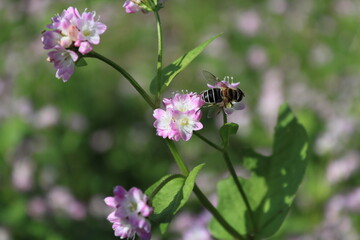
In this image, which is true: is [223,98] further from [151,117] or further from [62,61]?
[151,117]

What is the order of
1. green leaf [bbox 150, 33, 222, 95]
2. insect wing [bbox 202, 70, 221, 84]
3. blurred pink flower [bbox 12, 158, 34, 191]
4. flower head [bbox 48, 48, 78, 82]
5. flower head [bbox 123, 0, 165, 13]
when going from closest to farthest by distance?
flower head [bbox 48, 48, 78, 82] < green leaf [bbox 150, 33, 222, 95] < flower head [bbox 123, 0, 165, 13] < insect wing [bbox 202, 70, 221, 84] < blurred pink flower [bbox 12, 158, 34, 191]

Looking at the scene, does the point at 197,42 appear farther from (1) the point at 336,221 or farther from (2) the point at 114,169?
(1) the point at 336,221

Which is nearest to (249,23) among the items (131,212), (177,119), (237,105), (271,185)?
(271,185)

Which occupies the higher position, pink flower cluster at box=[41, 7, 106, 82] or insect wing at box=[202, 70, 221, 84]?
insect wing at box=[202, 70, 221, 84]

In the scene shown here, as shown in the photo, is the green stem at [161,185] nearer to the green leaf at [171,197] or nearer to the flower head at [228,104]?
the green leaf at [171,197]

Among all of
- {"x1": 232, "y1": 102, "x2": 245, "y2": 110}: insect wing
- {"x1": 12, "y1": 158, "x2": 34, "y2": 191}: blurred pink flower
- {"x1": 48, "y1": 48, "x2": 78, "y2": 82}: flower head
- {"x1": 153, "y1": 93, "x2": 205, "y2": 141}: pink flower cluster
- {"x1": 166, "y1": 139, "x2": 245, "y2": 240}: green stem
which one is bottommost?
{"x1": 166, "y1": 139, "x2": 245, "y2": 240}: green stem

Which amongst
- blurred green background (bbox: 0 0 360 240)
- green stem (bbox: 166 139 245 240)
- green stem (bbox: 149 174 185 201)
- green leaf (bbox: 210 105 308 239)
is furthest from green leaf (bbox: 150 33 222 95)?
blurred green background (bbox: 0 0 360 240)

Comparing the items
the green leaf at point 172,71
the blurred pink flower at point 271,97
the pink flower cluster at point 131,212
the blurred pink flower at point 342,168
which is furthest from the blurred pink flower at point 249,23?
the pink flower cluster at point 131,212

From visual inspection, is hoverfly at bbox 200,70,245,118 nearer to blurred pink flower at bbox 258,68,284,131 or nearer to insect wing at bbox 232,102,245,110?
insect wing at bbox 232,102,245,110
